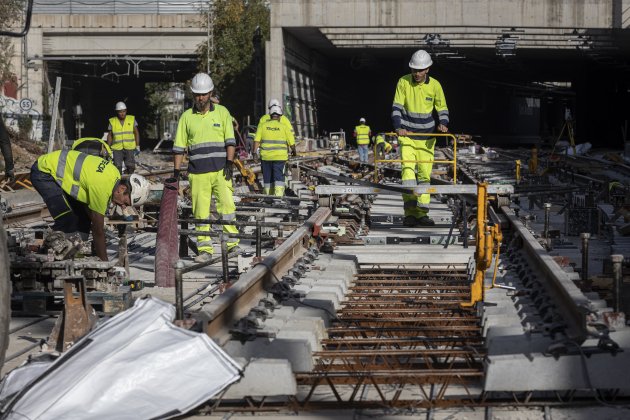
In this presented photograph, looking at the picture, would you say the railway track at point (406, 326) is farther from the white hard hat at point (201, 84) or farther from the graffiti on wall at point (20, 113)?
the graffiti on wall at point (20, 113)

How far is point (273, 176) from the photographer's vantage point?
17.0 m

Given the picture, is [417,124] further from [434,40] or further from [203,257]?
[434,40]

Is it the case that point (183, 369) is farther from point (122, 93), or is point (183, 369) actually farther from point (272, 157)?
point (122, 93)

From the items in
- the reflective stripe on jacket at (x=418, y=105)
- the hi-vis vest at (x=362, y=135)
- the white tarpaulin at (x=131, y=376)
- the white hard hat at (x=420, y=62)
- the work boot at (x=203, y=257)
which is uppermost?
the white hard hat at (x=420, y=62)

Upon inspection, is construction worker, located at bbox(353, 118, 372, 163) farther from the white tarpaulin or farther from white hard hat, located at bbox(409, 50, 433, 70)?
the white tarpaulin

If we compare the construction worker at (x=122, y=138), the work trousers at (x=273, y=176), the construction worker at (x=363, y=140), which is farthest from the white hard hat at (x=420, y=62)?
the construction worker at (x=363, y=140)

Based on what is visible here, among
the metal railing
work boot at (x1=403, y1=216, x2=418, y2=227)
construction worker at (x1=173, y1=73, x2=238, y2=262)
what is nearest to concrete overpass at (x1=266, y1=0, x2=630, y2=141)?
the metal railing

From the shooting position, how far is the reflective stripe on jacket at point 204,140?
10.9 m

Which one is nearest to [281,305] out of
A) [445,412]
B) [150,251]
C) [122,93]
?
[445,412]

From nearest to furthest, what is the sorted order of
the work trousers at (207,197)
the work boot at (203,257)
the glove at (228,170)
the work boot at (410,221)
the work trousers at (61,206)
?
the work trousers at (61,206) → the work boot at (203,257) → the work trousers at (207,197) → the glove at (228,170) → the work boot at (410,221)

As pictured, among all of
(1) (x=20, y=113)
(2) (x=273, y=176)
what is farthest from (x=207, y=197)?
(1) (x=20, y=113)

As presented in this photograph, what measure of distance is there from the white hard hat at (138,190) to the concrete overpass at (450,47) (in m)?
28.4

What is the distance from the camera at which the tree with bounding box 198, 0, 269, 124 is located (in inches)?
1861

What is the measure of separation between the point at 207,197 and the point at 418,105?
2917mm
